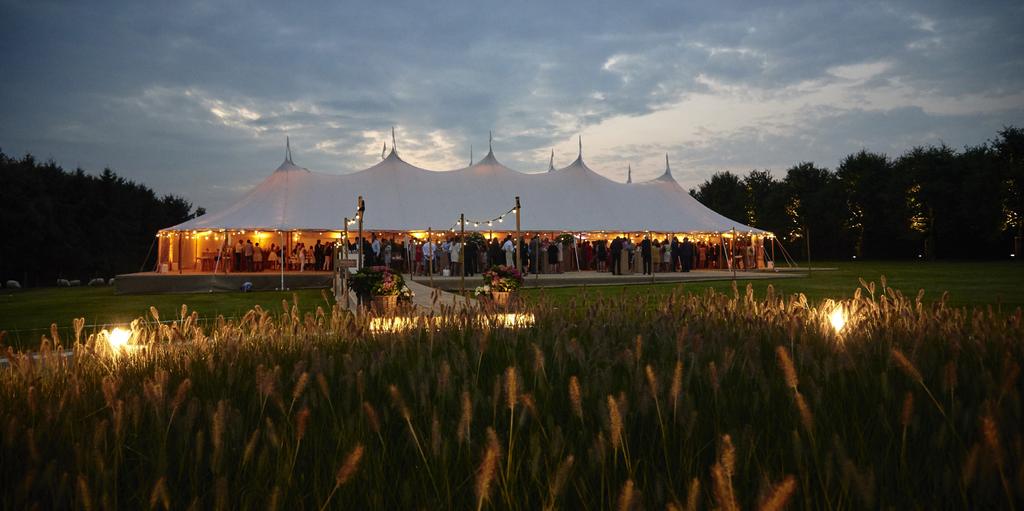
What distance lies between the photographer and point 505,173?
1303 inches

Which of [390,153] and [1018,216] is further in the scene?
[1018,216]

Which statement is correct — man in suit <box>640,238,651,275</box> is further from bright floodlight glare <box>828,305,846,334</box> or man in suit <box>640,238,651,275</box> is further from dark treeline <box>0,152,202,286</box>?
dark treeline <box>0,152,202,286</box>

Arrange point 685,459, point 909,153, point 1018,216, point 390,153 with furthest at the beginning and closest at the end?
point 909,153, point 1018,216, point 390,153, point 685,459

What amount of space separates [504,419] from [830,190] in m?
63.6

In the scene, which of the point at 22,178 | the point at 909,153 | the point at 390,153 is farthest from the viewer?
the point at 909,153

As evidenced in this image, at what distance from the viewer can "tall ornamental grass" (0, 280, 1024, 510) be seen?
5.29 ft

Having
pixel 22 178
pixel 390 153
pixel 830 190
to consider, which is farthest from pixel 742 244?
pixel 22 178

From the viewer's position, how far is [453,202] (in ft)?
102

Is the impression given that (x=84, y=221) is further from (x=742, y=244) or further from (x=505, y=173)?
(x=742, y=244)

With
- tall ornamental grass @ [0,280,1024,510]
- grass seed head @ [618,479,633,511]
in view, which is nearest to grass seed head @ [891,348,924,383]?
tall ornamental grass @ [0,280,1024,510]

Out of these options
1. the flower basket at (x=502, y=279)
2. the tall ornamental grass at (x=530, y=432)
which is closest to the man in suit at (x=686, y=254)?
the flower basket at (x=502, y=279)

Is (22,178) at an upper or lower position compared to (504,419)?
upper

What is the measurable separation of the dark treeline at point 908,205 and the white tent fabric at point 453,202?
1004 inches

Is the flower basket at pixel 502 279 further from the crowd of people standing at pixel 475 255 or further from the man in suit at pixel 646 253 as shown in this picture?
the man in suit at pixel 646 253
